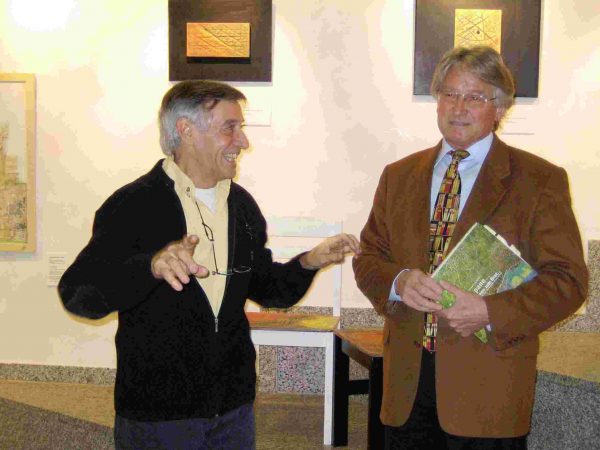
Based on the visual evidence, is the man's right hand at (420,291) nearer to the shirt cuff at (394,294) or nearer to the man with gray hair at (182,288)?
the shirt cuff at (394,294)

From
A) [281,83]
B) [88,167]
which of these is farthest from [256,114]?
[88,167]

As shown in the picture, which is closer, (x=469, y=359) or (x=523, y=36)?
(x=469, y=359)

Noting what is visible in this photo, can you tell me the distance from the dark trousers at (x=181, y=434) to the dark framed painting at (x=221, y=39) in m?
2.58

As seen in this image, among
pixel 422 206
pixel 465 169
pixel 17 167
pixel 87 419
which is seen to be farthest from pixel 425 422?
pixel 17 167

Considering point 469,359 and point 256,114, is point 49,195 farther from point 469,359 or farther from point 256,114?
point 469,359

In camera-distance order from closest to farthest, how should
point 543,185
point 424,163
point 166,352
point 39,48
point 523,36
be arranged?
point 166,352 < point 543,185 < point 424,163 < point 523,36 < point 39,48

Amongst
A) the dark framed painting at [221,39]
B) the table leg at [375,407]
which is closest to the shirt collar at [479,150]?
the table leg at [375,407]

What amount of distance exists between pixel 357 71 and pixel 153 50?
1.21 m

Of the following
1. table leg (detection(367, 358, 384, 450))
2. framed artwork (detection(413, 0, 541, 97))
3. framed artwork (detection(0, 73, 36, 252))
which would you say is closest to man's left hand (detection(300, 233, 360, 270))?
table leg (detection(367, 358, 384, 450))

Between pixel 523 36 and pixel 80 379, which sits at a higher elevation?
pixel 523 36

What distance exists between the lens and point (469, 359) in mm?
1800

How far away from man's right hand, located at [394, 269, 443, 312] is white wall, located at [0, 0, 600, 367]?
7.22 feet

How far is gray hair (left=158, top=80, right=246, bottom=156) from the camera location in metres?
1.91

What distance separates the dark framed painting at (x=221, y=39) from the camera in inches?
154
